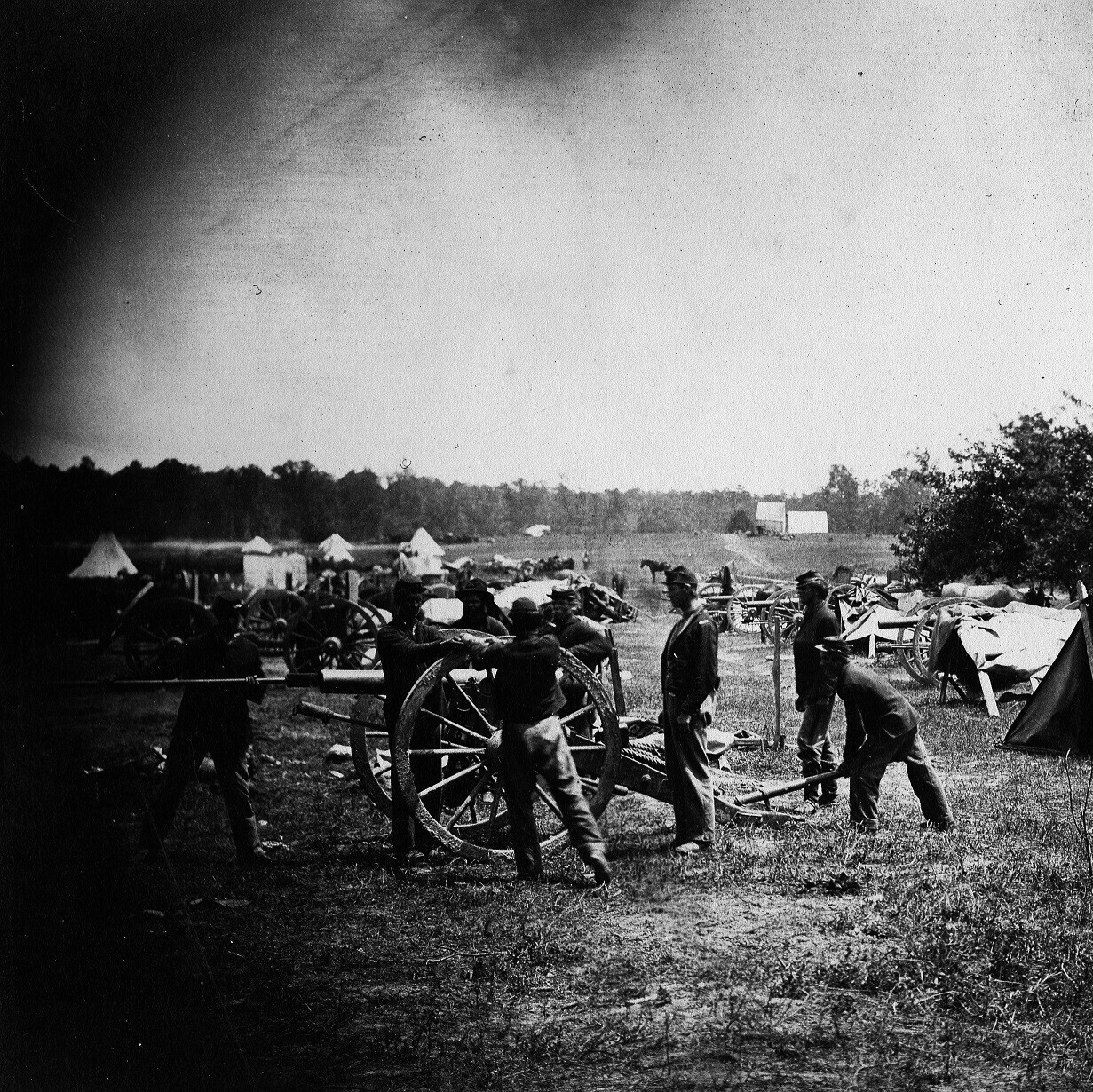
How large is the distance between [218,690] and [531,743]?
242 centimetres

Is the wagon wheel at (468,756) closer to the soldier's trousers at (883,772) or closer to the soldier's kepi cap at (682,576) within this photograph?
the soldier's kepi cap at (682,576)

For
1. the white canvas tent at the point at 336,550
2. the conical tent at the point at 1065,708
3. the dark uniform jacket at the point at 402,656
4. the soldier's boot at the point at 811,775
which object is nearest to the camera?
the dark uniform jacket at the point at 402,656

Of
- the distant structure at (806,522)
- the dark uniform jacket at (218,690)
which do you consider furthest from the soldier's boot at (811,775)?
the distant structure at (806,522)

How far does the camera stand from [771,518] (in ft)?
121

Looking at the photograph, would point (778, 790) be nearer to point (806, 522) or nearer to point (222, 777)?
point (222, 777)

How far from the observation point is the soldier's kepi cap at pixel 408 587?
757cm

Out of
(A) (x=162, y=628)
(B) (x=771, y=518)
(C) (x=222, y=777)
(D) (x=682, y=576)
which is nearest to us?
(C) (x=222, y=777)

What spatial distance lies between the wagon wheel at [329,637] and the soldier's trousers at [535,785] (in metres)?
11.5

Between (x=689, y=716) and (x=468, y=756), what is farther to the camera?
(x=468, y=756)

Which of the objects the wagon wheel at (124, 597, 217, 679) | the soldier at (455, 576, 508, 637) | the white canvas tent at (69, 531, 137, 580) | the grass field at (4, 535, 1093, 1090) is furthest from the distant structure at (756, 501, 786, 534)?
the white canvas tent at (69, 531, 137, 580)

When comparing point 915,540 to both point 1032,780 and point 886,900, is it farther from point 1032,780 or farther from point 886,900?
point 886,900

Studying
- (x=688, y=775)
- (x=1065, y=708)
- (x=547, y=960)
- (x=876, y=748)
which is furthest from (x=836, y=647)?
(x=1065, y=708)

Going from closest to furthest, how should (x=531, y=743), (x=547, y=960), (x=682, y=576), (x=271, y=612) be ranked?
(x=547, y=960), (x=531, y=743), (x=682, y=576), (x=271, y=612)

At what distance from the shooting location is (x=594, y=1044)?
4.47 metres
